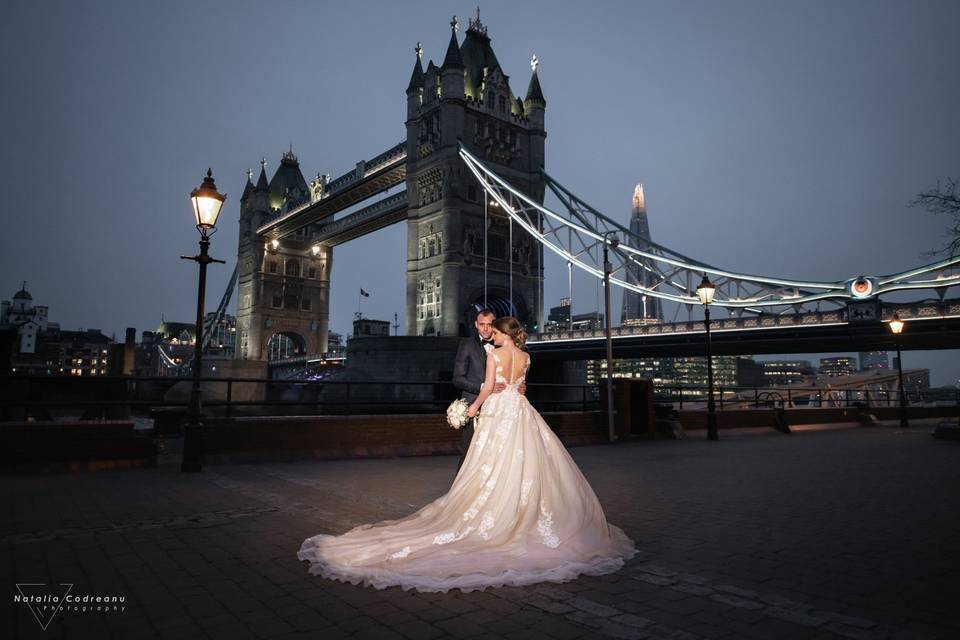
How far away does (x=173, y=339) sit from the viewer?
16950 cm

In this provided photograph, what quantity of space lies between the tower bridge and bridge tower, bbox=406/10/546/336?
0.12 metres

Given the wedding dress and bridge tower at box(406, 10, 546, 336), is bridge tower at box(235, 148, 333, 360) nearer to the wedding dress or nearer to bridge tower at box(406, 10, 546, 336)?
bridge tower at box(406, 10, 546, 336)

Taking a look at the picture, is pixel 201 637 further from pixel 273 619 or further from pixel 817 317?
pixel 817 317

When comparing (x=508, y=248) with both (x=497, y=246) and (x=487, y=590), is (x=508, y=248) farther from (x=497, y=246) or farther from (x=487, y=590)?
(x=487, y=590)

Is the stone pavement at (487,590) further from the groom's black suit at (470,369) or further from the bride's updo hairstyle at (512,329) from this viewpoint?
the bride's updo hairstyle at (512,329)

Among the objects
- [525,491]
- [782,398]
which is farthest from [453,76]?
[525,491]

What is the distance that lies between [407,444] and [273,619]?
8.99m

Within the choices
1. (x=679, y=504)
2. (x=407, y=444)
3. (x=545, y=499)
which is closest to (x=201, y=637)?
(x=545, y=499)

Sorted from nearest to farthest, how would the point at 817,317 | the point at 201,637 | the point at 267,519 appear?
the point at 201,637, the point at 267,519, the point at 817,317

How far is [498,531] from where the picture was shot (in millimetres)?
4949

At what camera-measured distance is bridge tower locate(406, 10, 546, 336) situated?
57.6 m

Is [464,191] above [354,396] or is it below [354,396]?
above

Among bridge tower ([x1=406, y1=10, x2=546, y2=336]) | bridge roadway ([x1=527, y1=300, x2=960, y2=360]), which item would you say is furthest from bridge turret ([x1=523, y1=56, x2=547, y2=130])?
bridge roadway ([x1=527, y1=300, x2=960, y2=360])

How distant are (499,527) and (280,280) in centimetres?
9578
